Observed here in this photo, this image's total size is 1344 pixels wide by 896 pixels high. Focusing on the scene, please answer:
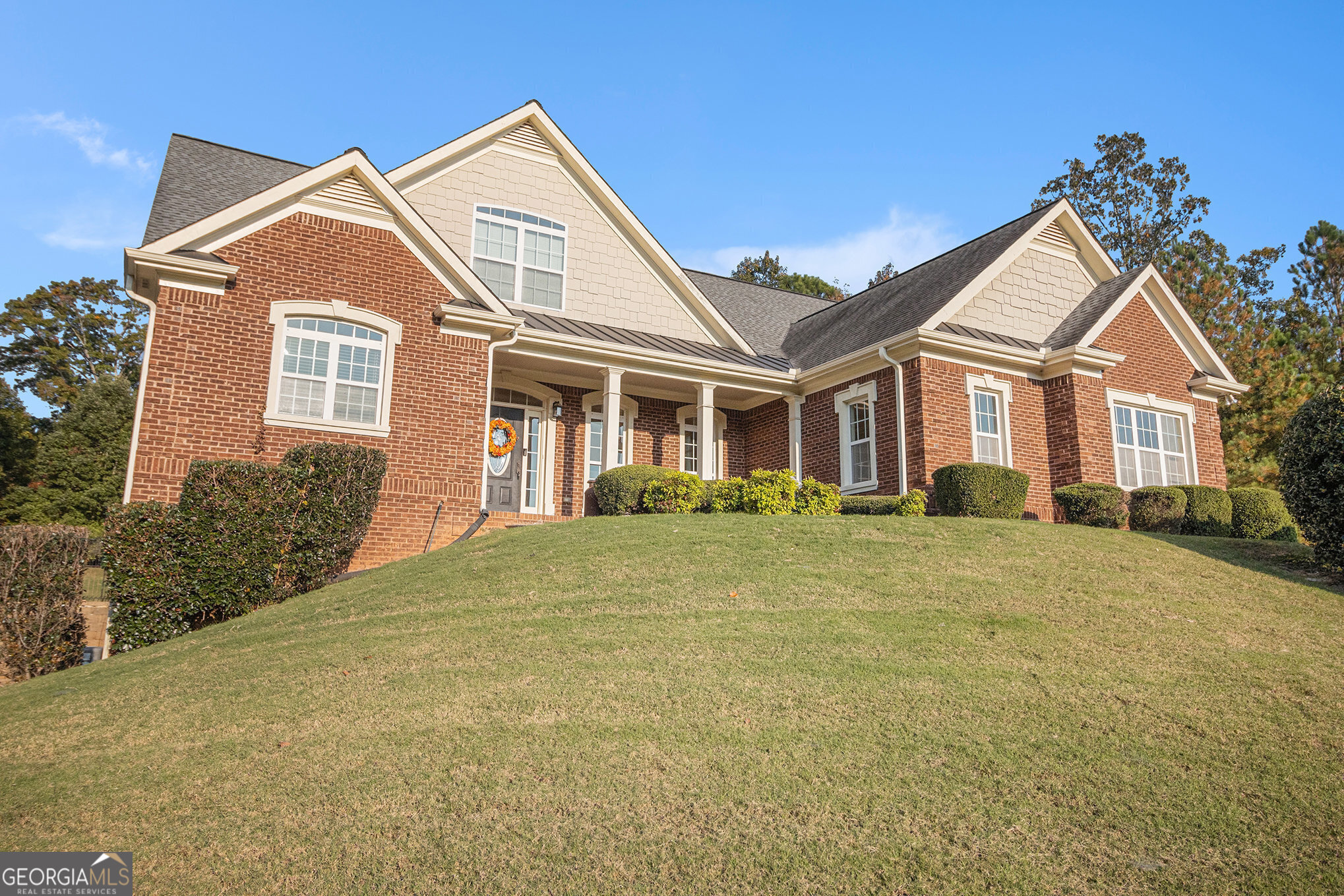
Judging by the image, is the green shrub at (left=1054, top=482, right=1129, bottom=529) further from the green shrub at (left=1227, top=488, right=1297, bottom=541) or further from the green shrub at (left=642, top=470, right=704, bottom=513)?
the green shrub at (left=642, top=470, right=704, bottom=513)

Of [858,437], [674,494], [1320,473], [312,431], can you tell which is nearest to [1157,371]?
[858,437]

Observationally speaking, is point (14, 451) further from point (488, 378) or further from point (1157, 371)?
point (1157, 371)

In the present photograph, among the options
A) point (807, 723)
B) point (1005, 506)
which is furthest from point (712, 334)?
point (807, 723)

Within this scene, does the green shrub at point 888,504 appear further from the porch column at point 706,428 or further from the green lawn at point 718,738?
the green lawn at point 718,738

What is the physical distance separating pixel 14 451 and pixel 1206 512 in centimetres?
3672

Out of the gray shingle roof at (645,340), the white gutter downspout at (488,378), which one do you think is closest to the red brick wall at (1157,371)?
the gray shingle roof at (645,340)

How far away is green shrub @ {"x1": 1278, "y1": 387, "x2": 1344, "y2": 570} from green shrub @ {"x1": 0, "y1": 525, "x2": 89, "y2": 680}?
1424 cm

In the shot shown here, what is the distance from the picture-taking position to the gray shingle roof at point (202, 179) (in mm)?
13969

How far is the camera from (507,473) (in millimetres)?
16953

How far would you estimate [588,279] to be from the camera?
17.8 metres

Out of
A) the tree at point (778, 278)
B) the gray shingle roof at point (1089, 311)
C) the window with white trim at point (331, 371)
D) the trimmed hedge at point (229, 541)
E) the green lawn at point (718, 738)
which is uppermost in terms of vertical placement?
the tree at point (778, 278)

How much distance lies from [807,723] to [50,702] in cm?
618

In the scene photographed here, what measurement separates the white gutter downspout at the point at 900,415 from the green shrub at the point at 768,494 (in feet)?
8.85

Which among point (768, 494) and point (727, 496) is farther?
point (727, 496)
